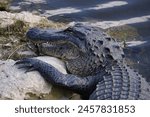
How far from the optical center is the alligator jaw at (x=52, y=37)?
5725 millimetres

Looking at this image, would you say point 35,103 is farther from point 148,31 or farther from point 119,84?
point 148,31

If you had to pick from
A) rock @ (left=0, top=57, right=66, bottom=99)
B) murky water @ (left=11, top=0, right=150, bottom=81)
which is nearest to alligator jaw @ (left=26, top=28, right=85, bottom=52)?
rock @ (left=0, top=57, right=66, bottom=99)

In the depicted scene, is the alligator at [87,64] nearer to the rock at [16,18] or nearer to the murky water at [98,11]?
the rock at [16,18]

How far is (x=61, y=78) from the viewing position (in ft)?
17.4

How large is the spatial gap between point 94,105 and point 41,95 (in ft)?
2.87

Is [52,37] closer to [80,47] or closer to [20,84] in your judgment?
[80,47]

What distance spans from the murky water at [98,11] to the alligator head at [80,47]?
198cm

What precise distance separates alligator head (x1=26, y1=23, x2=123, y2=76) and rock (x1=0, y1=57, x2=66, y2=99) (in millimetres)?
563

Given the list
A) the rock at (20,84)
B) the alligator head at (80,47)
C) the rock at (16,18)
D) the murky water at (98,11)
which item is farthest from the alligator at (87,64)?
the murky water at (98,11)

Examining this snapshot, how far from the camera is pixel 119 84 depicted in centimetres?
500

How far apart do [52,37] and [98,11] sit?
110 inches

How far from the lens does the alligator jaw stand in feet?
18.8

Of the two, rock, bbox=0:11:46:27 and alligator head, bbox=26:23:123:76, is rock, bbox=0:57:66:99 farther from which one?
rock, bbox=0:11:46:27

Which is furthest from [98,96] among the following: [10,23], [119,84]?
[10,23]
